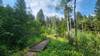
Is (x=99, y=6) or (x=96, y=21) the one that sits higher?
(x=99, y=6)

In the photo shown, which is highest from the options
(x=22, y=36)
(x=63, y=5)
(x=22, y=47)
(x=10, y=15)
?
(x=63, y=5)

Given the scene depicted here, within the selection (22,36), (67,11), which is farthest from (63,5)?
(22,36)

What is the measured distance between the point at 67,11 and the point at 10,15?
21112 mm

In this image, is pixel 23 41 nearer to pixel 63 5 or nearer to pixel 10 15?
pixel 10 15

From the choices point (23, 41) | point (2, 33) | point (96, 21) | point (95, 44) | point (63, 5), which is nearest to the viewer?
point (2, 33)

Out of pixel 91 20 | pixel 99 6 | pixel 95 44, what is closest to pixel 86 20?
pixel 91 20

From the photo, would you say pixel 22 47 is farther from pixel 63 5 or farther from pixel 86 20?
pixel 86 20

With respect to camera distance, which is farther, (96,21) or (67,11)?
(96,21)

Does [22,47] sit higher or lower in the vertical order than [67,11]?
lower

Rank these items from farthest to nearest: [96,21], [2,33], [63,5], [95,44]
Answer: [96,21], [63,5], [95,44], [2,33]

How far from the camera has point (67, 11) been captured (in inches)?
1361

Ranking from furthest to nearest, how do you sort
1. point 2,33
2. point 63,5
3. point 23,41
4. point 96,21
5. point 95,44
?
1. point 96,21
2. point 63,5
3. point 23,41
4. point 95,44
5. point 2,33

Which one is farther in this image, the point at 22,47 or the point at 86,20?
the point at 86,20

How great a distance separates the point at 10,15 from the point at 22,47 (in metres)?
2.90
